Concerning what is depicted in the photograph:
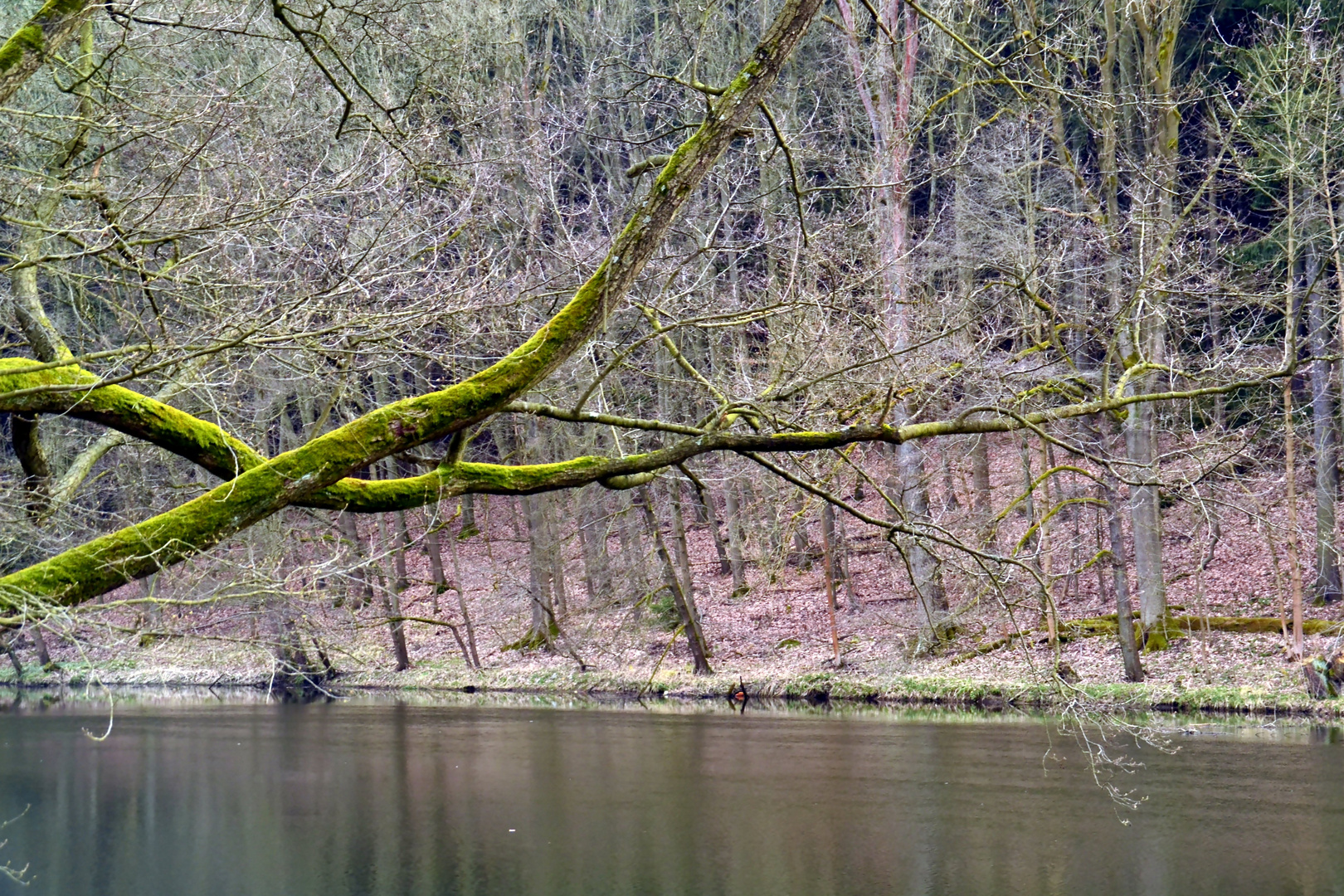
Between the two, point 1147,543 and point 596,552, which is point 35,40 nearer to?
point 1147,543

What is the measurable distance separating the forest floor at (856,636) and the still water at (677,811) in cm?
108

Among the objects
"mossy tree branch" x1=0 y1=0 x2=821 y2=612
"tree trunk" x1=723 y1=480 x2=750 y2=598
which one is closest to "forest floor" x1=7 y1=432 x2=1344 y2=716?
"tree trunk" x1=723 y1=480 x2=750 y2=598

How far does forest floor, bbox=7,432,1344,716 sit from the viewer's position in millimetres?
14711

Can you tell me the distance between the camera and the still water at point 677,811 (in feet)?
30.8

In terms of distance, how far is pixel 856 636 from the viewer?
752 inches

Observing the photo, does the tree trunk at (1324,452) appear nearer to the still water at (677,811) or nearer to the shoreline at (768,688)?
the shoreline at (768,688)

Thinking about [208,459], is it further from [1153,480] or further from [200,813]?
[200,813]

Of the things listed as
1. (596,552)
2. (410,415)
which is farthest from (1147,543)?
(410,415)

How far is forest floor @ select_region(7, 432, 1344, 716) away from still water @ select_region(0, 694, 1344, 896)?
42.4 inches

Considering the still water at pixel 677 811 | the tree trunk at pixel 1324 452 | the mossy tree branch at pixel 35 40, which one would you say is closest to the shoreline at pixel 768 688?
the still water at pixel 677 811

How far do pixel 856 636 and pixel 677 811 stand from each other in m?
8.03

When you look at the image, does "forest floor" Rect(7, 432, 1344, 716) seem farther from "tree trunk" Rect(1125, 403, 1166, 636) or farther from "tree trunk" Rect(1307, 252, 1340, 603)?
"tree trunk" Rect(1125, 403, 1166, 636)

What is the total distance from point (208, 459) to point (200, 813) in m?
9.59

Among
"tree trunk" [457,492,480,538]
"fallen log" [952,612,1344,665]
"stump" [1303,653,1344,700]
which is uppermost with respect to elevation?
"tree trunk" [457,492,480,538]
